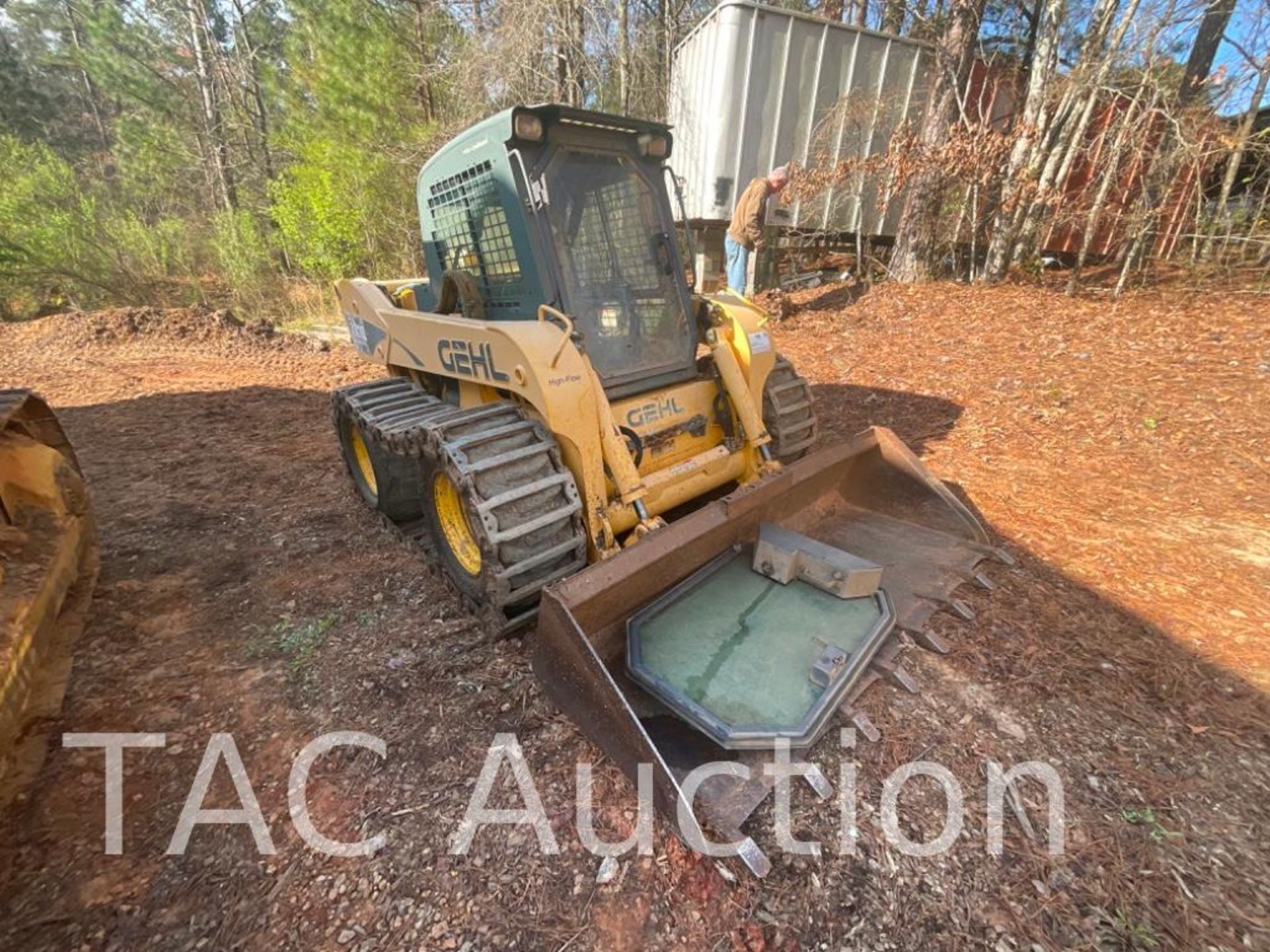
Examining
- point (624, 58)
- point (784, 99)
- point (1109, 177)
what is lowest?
point (1109, 177)

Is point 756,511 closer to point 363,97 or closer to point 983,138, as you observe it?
point 983,138

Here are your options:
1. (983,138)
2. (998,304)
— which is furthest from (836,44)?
(998,304)

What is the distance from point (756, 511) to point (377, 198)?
11.5 meters

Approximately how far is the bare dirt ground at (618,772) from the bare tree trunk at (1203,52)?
13.0ft

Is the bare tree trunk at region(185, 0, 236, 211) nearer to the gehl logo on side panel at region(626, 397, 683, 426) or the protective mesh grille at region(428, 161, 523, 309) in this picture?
the protective mesh grille at region(428, 161, 523, 309)

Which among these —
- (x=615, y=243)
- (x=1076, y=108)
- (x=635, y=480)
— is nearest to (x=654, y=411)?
(x=635, y=480)

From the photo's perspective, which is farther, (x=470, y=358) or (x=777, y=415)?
(x=777, y=415)

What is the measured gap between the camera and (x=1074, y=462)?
4305mm

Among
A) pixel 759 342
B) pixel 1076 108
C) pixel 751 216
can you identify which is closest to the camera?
pixel 759 342

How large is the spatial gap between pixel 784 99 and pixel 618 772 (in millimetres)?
8287

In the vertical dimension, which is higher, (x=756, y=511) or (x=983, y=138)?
(x=983, y=138)

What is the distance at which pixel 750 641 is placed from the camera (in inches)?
93.7

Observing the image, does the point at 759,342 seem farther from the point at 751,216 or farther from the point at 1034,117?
the point at 1034,117

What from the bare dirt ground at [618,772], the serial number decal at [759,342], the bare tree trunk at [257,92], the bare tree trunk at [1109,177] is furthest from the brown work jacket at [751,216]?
the bare tree trunk at [257,92]
